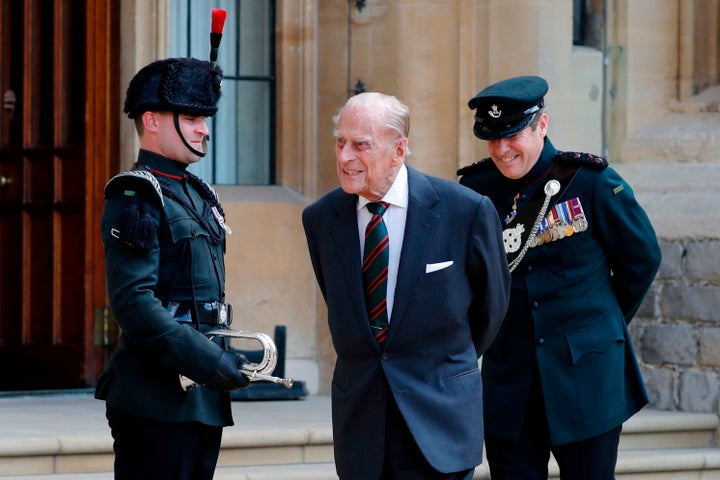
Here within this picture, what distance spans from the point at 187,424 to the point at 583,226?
1.40m

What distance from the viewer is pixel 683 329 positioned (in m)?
7.75

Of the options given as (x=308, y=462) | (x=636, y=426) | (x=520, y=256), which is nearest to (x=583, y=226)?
(x=520, y=256)

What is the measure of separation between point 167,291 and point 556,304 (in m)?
1.25

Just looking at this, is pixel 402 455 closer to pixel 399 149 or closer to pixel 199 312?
pixel 199 312

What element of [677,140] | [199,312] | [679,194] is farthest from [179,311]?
[677,140]

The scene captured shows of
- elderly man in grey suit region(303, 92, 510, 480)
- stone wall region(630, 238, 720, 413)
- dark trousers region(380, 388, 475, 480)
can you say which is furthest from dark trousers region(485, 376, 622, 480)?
stone wall region(630, 238, 720, 413)

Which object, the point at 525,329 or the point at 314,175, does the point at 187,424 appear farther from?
the point at 314,175

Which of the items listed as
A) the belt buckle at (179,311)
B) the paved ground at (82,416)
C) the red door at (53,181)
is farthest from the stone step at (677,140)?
the belt buckle at (179,311)

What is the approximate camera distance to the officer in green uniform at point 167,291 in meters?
4.04

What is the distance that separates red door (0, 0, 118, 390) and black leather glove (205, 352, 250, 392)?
396 cm

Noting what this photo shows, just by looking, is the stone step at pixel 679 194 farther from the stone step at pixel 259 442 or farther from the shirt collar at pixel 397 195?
the shirt collar at pixel 397 195

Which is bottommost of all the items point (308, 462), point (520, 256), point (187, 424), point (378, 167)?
point (308, 462)

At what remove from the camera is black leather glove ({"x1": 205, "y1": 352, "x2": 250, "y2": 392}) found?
4031 millimetres

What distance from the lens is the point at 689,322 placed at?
7.74 metres
